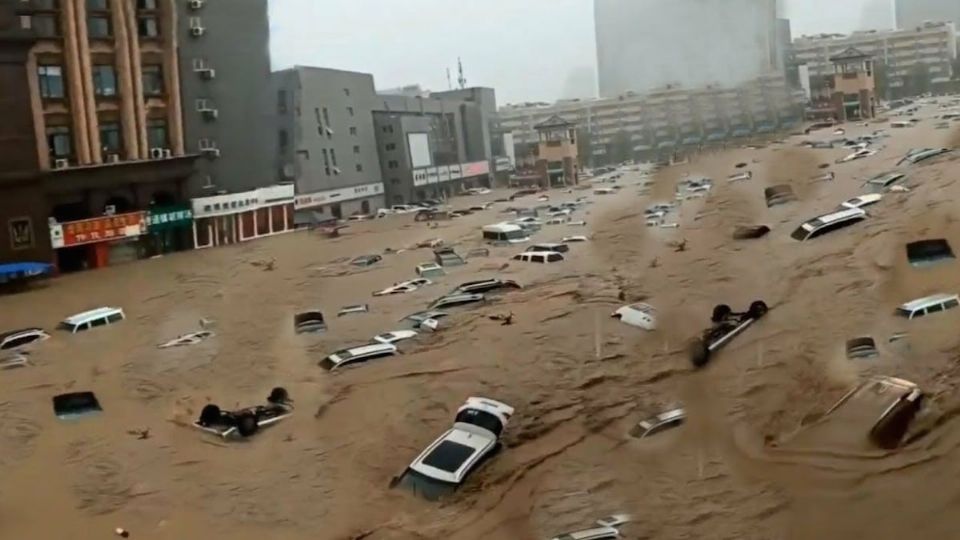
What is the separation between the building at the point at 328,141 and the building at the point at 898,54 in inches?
189

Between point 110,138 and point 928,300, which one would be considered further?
point 110,138

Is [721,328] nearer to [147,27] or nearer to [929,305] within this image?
[929,305]

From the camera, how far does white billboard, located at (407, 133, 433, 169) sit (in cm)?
942

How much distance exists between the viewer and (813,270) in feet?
12.1

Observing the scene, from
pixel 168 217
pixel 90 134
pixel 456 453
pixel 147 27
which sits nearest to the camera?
pixel 456 453

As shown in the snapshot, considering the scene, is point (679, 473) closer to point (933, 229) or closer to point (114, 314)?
point (933, 229)

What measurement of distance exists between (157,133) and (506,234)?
120 inches

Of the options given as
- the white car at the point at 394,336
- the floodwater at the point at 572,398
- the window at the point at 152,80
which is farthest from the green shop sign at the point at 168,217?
the white car at the point at 394,336

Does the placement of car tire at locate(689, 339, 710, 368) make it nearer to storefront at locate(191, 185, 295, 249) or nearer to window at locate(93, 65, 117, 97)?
storefront at locate(191, 185, 295, 249)

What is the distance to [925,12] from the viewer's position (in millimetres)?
4324

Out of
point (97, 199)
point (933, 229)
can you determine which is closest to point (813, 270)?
point (933, 229)

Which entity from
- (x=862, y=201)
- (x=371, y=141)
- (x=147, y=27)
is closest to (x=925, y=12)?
(x=862, y=201)

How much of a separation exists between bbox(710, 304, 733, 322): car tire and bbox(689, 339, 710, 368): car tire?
0.66 feet

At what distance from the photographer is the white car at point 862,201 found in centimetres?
450
